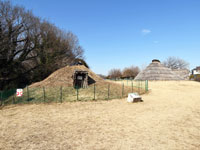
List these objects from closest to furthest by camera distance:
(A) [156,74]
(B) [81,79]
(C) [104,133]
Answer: (C) [104,133] → (B) [81,79] → (A) [156,74]

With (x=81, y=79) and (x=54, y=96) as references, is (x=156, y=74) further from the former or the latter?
(x=54, y=96)

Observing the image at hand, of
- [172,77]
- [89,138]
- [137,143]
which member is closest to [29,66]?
[89,138]

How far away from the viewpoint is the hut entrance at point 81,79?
18.7 meters

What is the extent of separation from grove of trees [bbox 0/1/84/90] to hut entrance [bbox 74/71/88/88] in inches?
403

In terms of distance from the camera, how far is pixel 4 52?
19641 mm

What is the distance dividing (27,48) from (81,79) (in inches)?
549

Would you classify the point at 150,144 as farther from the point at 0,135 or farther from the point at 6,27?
the point at 6,27

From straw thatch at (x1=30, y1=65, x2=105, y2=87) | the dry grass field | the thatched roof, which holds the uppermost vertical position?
the thatched roof

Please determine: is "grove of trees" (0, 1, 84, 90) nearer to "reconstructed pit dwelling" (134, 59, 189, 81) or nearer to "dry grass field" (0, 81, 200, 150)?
"dry grass field" (0, 81, 200, 150)

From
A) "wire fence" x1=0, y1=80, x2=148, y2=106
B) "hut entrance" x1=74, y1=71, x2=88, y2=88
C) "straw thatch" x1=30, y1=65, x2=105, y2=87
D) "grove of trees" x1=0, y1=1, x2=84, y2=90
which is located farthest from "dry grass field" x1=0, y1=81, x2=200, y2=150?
"grove of trees" x1=0, y1=1, x2=84, y2=90

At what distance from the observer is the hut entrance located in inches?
737

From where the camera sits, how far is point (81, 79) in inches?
741

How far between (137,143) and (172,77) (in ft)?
135

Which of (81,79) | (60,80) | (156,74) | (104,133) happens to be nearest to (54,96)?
(81,79)
